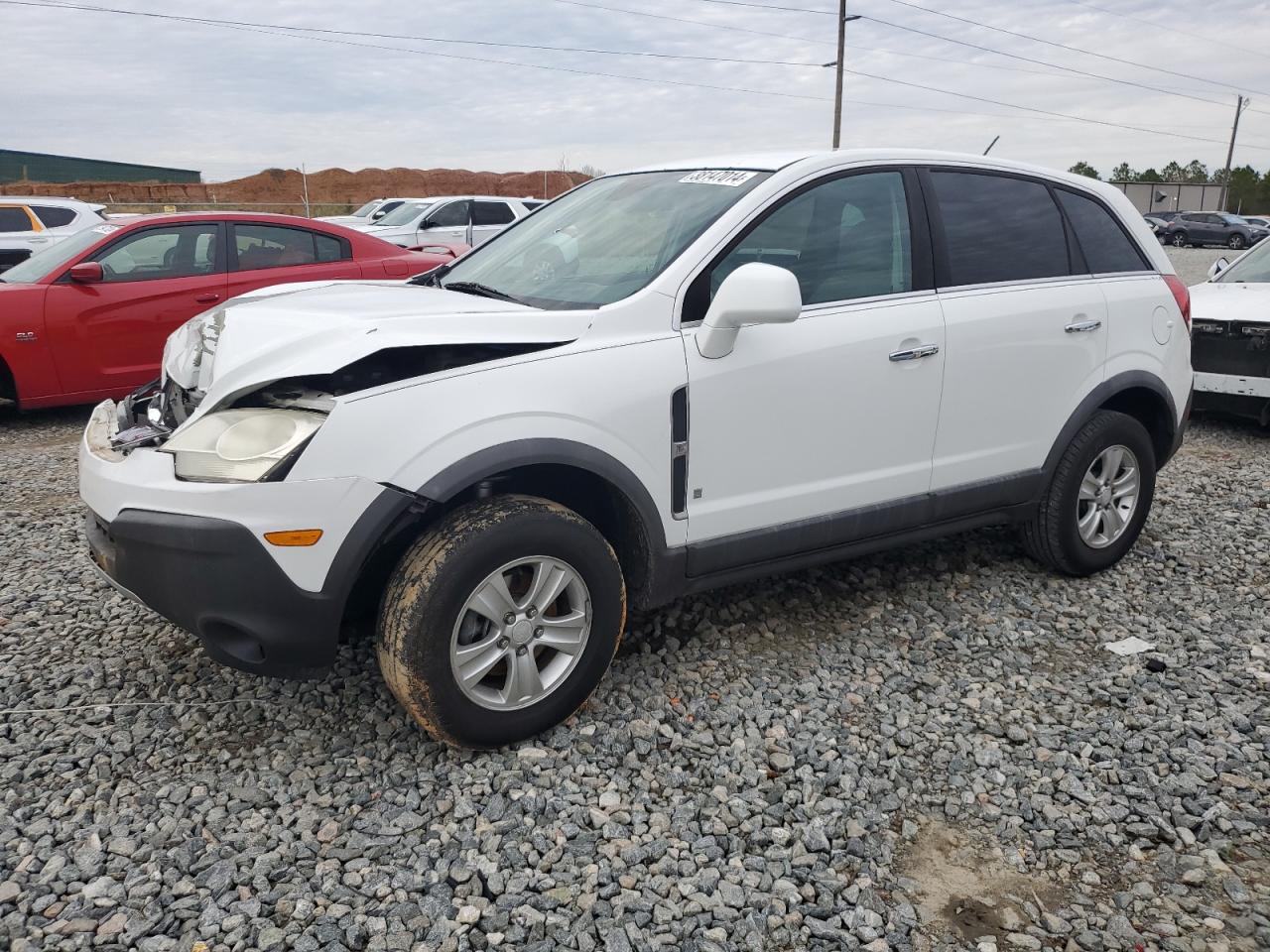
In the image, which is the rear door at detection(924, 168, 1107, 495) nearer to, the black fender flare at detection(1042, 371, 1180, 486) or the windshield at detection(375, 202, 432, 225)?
the black fender flare at detection(1042, 371, 1180, 486)

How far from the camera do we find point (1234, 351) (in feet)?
22.8

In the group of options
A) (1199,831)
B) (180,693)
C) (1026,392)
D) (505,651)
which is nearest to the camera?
(1199,831)

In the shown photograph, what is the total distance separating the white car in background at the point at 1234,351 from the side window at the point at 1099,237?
3197 mm

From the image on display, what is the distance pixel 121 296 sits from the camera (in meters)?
7.01

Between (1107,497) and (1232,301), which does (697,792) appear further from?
(1232,301)

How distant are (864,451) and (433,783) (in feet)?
6.15

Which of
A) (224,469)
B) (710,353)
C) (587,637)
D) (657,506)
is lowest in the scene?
(587,637)

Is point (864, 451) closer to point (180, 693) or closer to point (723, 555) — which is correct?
point (723, 555)

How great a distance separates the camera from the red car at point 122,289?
6.84m

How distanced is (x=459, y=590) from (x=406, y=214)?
15809 mm

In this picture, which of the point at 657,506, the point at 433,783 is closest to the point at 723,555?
the point at 657,506

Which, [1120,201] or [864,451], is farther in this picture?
[1120,201]

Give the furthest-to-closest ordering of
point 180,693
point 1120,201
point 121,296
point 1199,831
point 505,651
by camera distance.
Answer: point 121,296 < point 1120,201 < point 180,693 < point 505,651 < point 1199,831

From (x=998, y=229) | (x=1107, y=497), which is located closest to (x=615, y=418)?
(x=998, y=229)
